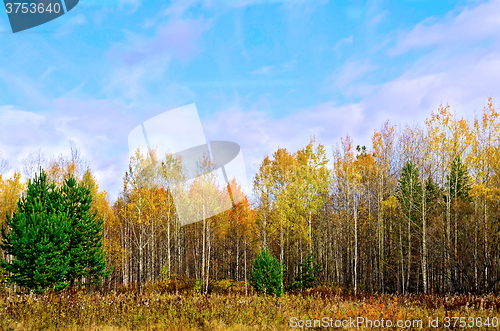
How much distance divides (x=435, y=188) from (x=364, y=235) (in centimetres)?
579

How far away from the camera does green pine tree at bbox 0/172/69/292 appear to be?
1446 centimetres

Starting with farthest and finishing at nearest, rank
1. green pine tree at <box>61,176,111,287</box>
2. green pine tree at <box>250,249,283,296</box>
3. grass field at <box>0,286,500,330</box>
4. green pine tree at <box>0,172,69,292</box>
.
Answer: green pine tree at <box>61,176,111,287</box>
green pine tree at <box>0,172,69,292</box>
green pine tree at <box>250,249,283,296</box>
grass field at <box>0,286,500,330</box>

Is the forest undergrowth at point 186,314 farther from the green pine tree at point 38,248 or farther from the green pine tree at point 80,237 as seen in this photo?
the green pine tree at point 80,237

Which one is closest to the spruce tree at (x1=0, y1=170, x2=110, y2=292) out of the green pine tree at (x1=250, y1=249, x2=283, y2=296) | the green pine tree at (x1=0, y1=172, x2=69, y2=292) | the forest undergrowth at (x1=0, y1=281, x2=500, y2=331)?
the green pine tree at (x1=0, y1=172, x2=69, y2=292)

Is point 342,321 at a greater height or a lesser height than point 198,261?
greater

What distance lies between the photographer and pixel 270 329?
7.66 m

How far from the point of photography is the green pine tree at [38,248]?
14.5 m

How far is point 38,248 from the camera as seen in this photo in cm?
1435

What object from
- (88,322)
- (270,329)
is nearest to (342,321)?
(270,329)

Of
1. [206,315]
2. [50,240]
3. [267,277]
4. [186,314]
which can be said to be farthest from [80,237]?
[206,315]

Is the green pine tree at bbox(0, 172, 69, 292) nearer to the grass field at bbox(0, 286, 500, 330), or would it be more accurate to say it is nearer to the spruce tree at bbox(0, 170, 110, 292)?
the spruce tree at bbox(0, 170, 110, 292)

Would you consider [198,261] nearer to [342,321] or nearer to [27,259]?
[27,259]

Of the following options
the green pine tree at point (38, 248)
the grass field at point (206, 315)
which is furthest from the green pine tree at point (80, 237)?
the grass field at point (206, 315)

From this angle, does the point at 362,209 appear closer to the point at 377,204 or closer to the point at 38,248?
the point at 377,204
